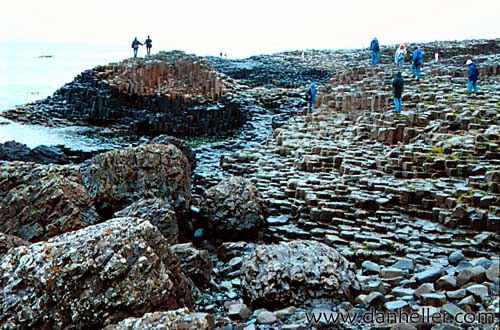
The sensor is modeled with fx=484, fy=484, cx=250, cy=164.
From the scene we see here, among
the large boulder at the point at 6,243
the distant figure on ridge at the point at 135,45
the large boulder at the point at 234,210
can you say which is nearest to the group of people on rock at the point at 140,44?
the distant figure on ridge at the point at 135,45

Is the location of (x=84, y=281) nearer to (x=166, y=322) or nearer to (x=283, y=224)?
(x=166, y=322)

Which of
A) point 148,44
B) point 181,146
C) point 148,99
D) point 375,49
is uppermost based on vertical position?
point 148,44

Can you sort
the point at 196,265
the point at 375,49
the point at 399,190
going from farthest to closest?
the point at 375,49
the point at 399,190
the point at 196,265

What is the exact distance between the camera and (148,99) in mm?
25938

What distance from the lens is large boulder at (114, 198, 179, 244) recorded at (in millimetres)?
8180

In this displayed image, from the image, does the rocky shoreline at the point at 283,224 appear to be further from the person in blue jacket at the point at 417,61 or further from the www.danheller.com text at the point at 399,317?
the person in blue jacket at the point at 417,61

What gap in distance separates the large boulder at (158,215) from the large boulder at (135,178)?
134 centimetres

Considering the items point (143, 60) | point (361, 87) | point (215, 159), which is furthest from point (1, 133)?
point (361, 87)

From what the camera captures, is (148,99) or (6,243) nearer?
(6,243)

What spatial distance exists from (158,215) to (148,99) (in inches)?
732

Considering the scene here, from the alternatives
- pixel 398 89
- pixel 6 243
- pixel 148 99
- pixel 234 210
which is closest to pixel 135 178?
pixel 234 210

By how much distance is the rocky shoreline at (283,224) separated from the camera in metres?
4.79

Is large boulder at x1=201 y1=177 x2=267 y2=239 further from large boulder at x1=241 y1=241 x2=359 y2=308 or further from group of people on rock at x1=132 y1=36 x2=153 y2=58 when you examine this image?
group of people on rock at x1=132 y1=36 x2=153 y2=58

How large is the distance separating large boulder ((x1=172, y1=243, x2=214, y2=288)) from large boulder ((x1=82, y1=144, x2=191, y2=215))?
306cm
